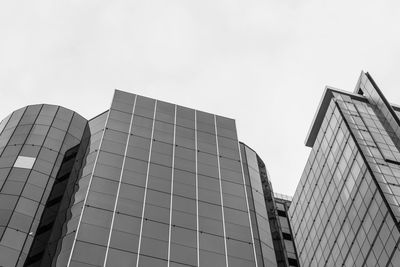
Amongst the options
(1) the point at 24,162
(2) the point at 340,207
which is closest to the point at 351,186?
(2) the point at 340,207

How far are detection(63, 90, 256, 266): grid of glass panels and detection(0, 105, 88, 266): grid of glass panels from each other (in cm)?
279

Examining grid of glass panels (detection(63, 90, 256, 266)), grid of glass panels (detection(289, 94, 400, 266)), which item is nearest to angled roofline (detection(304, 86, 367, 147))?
grid of glass panels (detection(289, 94, 400, 266))

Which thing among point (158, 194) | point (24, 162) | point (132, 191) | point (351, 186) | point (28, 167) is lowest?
point (132, 191)

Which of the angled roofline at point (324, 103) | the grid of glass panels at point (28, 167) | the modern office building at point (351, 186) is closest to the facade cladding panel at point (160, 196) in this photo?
the grid of glass panels at point (28, 167)

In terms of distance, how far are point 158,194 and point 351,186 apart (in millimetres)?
29748

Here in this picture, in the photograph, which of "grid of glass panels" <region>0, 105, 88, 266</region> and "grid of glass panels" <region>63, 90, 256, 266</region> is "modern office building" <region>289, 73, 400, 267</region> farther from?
"grid of glass panels" <region>0, 105, 88, 266</region>

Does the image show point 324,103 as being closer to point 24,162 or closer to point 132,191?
point 132,191

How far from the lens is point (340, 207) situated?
66875 millimetres

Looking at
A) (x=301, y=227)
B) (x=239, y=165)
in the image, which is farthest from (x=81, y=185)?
(x=301, y=227)

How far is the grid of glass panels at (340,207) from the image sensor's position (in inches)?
2239

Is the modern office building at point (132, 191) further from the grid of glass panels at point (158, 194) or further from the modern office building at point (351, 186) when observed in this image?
the modern office building at point (351, 186)

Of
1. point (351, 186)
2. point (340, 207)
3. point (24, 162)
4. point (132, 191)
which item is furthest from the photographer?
point (340, 207)

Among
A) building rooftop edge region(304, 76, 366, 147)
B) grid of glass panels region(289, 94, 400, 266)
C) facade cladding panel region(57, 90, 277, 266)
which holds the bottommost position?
facade cladding panel region(57, 90, 277, 266)

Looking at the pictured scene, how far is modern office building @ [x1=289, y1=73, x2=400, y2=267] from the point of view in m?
57.0
